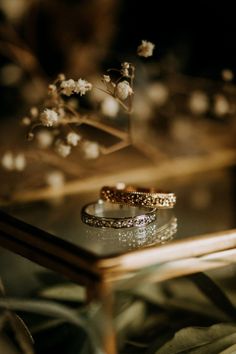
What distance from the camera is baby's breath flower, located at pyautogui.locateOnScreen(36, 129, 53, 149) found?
1.28 metres

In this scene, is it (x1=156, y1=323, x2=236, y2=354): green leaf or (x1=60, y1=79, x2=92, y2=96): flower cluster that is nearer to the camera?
(x1=156, y1=323, x2=236, y2=354): green leaf

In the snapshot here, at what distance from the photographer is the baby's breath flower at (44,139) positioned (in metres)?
1.28

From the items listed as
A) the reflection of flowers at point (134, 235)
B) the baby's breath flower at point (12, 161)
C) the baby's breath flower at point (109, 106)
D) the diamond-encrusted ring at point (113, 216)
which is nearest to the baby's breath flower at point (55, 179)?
the baby's breath flower at point (12, 161)

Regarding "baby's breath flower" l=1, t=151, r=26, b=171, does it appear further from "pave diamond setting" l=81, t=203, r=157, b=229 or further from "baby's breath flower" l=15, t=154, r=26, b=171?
"pave diamond setting" l=81, t=203, r=157, b=229

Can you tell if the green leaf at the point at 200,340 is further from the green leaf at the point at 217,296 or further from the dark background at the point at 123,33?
the dark background at the point at 123,33

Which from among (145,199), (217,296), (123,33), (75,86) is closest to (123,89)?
(75,86)

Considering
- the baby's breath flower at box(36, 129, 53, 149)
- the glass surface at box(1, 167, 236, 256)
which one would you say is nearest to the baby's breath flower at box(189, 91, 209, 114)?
the glass surface at box(1, 167, 236, 256)

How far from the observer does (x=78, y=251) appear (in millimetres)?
729

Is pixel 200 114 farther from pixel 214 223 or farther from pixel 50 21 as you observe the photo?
pixel 214 223

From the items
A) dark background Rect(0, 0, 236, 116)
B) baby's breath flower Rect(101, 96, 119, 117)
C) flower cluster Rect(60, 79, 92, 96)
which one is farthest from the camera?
dark background Rect(0, 0, 236, 116)

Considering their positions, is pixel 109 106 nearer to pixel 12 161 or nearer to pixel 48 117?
pixel 12 161

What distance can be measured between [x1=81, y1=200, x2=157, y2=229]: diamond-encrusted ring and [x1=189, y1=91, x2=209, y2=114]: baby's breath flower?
0.59 meters

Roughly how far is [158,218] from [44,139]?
44 centimetres

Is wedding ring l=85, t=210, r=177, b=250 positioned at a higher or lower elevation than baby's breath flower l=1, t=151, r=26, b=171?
lower
